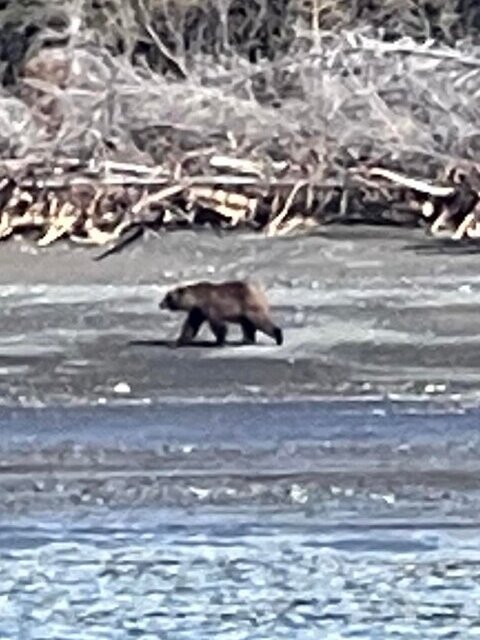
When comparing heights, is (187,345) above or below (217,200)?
below

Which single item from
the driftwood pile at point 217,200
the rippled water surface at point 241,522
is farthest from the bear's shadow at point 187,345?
the driftwood pile at point 217,200

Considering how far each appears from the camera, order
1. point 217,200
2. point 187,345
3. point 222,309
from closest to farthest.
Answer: point 187,345 → point 222,309 → point 217,200

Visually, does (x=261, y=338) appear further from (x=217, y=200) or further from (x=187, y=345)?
Answer: (x=217, y=200)

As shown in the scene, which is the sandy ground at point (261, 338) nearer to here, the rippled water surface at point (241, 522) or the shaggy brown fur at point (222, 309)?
the shaggy brown fur at point (222, 309)

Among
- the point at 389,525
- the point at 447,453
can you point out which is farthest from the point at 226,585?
the point at 447,453

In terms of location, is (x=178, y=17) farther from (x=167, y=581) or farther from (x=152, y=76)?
(x=167, y=581)

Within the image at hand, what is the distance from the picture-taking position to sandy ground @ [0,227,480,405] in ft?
33.8

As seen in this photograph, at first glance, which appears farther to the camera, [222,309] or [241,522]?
[222,309]

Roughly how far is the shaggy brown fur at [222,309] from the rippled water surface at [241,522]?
1.12 metres

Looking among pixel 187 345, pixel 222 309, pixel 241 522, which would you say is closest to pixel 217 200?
pixel 222 309

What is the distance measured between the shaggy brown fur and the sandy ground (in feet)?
0.24

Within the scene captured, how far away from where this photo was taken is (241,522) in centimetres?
790

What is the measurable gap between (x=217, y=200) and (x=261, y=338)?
257 cm

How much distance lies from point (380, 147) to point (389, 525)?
672 cm
